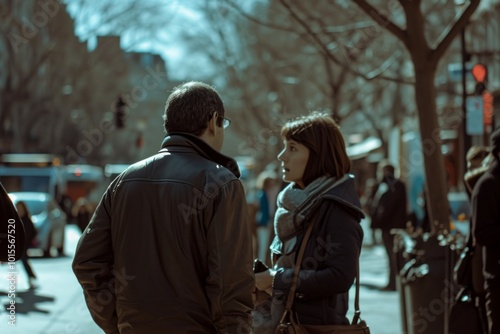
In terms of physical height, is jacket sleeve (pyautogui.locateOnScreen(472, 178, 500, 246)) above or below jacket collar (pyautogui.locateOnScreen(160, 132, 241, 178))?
below

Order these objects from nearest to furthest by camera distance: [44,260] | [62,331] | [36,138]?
[62,331] < [44,260] < [36,138]

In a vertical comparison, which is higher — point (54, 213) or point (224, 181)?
point (224, 181)

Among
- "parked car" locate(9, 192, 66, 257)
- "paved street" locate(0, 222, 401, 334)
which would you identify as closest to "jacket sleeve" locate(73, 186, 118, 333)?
"paved street" locate(0, 222, 401, 334)

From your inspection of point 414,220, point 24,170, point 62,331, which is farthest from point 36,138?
point 62,331

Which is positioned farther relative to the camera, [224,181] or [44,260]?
[44,260]

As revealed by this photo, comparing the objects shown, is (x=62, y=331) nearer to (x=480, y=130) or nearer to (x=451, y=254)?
(x=451, y=254)

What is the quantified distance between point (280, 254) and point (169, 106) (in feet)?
3.63

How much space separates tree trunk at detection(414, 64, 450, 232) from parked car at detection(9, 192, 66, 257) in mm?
15596

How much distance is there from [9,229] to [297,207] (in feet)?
4.15

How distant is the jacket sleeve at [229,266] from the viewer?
3.88m

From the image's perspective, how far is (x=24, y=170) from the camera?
3378 cm

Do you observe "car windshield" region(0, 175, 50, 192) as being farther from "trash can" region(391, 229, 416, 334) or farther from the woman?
the woman

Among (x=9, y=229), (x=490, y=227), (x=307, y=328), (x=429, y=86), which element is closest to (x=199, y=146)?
(x=9, y=229)

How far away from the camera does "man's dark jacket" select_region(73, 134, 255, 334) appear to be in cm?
389
